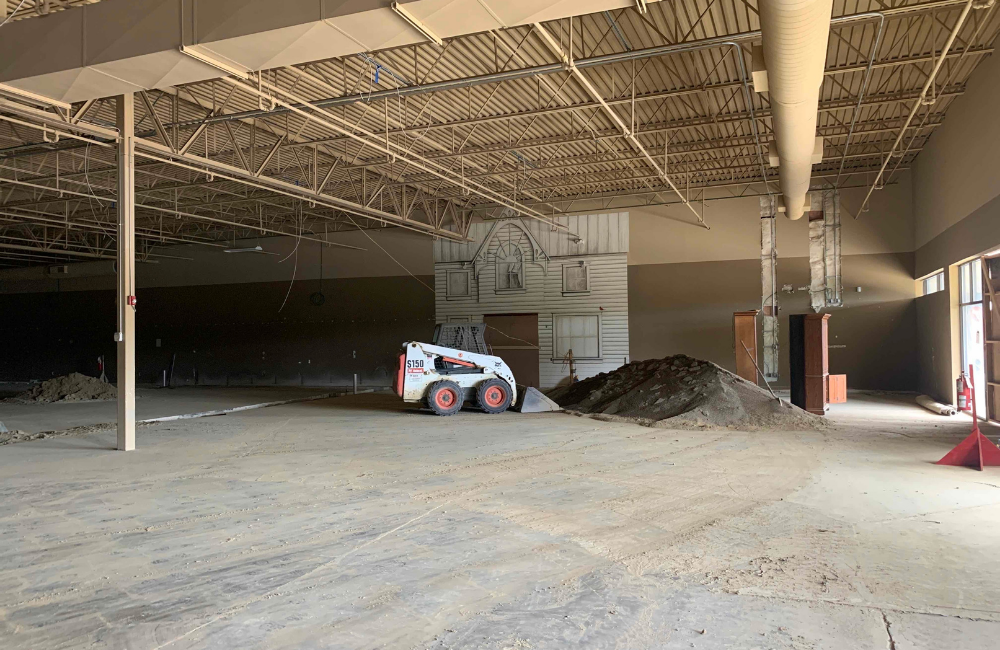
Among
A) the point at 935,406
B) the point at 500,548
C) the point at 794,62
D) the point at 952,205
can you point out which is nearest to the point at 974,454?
the point at 794,62

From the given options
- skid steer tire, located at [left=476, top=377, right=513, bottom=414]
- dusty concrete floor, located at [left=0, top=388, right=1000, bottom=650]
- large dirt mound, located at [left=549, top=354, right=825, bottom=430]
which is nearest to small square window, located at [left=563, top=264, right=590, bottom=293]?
large dirt mound, located at [left=549, top=354, right=825, bottom=430]

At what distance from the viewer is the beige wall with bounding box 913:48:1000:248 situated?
11.3 metres

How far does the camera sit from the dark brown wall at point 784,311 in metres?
18.3

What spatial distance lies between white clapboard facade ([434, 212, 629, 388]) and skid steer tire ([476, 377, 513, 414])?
720 cm

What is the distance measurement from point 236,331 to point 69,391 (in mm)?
7964

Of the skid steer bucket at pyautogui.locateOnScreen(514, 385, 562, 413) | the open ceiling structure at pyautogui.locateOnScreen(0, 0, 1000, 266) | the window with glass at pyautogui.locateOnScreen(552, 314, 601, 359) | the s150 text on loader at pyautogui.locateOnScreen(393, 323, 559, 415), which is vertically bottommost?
the skid steer bucket at pyautogui.locateOnScreen(514, 385, 562, 413)

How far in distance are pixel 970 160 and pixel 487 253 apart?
44.9ft

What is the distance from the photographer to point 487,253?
22.4 metres

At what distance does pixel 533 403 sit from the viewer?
14641 millimetres

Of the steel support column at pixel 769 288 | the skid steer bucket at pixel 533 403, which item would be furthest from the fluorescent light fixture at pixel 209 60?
the steel support column at pixel 769 288

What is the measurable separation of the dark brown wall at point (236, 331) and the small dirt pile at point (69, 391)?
22.1 feet

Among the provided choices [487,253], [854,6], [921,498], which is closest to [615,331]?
[487,253]

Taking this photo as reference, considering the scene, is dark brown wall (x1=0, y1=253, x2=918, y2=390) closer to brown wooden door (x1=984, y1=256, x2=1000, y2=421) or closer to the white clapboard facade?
the white clapboard facade

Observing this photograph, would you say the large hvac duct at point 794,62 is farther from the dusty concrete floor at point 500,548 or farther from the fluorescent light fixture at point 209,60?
the fluorescent light fixture at point 209,60
